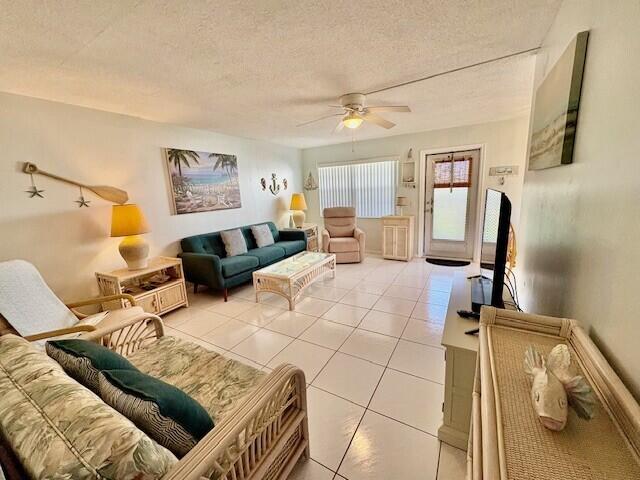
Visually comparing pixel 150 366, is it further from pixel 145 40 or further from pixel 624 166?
pixel 624 166

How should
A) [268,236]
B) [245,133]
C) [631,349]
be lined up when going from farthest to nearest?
[268,236] → [245,133] → [631,349]

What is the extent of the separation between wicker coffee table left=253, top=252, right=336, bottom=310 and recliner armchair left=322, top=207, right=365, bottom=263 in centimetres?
104

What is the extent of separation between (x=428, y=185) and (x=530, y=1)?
11.1 feet

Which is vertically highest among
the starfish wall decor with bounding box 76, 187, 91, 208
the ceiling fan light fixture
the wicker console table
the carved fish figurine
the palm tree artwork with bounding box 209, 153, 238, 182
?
the ceiling fan light fixture

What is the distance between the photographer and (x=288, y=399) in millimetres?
1194

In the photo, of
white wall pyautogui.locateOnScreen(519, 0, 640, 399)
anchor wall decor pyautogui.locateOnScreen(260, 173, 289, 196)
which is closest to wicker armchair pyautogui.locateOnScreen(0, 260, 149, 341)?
white wall pyautogui.locateOnScreen(519, 0, 640, 399)

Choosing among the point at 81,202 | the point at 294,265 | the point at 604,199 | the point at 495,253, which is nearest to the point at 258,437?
the point at 495,253

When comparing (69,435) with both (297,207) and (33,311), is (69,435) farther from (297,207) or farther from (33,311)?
(297,207)

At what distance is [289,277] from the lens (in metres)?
2.91

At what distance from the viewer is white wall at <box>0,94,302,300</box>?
2.21 m

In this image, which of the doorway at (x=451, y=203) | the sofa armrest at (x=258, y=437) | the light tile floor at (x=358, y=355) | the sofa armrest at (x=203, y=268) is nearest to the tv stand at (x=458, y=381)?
the light tile floor at (x=358, y=355)

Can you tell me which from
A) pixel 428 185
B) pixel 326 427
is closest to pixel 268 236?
pixel 428 185

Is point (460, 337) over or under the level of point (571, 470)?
under

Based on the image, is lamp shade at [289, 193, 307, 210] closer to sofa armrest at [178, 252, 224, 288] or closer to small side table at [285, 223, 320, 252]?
small side table at [285, 223, 320, 252]
